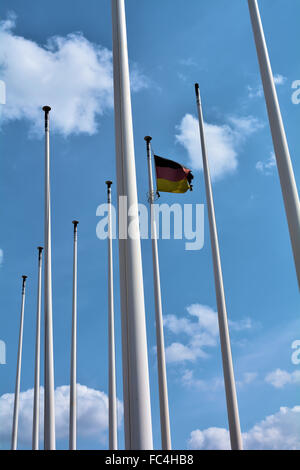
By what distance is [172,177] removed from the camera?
23.4 meters

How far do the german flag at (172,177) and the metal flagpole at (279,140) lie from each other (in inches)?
347

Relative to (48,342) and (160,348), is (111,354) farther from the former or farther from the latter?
(48,342)

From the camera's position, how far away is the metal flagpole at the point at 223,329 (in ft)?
54.8

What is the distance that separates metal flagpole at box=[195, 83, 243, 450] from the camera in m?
16.7

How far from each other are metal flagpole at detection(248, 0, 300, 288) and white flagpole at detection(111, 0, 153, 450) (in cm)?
470

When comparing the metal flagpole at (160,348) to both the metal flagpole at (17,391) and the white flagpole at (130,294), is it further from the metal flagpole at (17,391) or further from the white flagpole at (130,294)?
the metal flagpole at (17,391)

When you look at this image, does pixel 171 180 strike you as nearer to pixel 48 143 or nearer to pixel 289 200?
pixel 48 143

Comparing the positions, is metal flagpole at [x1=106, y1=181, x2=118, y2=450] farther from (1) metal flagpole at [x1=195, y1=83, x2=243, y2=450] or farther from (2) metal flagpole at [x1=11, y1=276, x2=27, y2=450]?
(2) metal flagpole at [x1=11, y1=276, x2=27, y2=450]

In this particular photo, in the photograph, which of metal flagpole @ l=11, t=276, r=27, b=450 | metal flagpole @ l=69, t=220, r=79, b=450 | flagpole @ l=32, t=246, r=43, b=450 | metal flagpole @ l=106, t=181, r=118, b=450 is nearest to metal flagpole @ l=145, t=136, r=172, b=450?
metal flagpole @ l=106, t=181, r=118, b=450

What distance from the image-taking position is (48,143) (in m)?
22.7

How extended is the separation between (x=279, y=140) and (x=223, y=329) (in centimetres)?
768

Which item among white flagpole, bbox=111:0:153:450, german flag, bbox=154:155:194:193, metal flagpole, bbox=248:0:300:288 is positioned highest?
german flag, bbox=154:155:194:193

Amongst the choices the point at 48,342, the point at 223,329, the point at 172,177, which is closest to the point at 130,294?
the point at 223,329

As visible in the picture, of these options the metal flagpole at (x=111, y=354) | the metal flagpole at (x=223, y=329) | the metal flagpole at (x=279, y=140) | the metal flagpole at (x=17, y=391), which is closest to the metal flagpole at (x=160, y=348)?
the metal flagpole at (x=111, y=354)
